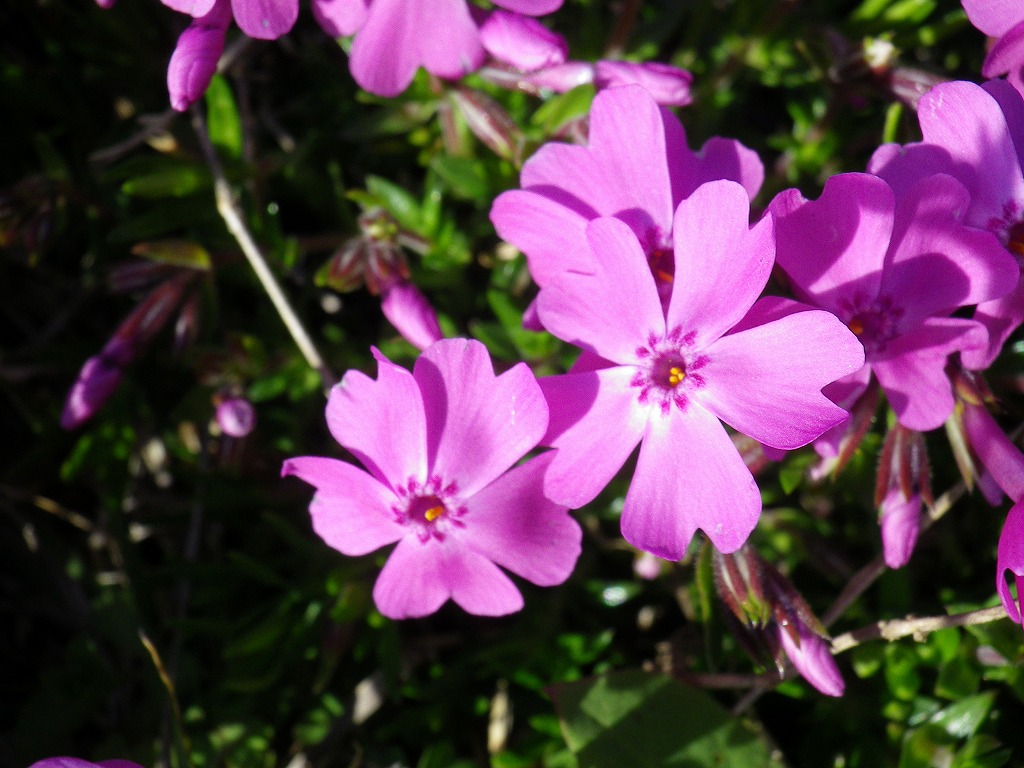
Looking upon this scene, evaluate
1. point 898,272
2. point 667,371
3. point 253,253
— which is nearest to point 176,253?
point 253,253

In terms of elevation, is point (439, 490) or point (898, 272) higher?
point (898, 272)

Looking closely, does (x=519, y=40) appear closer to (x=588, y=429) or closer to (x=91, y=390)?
(x=588, y=429)

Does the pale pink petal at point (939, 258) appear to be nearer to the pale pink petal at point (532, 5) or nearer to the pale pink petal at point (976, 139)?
the pale pink petal at point (976, 139)

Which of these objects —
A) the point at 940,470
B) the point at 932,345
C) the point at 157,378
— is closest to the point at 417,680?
the point at 157,378

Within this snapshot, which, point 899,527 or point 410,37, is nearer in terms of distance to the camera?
point 899,527

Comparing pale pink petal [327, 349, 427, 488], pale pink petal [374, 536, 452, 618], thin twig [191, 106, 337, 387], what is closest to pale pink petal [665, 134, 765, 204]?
pale pink petal [327, 349, 427, 488]

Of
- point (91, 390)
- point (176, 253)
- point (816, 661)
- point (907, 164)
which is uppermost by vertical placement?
point (907, 164)

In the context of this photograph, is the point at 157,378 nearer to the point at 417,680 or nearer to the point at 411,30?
the point at 417,680
